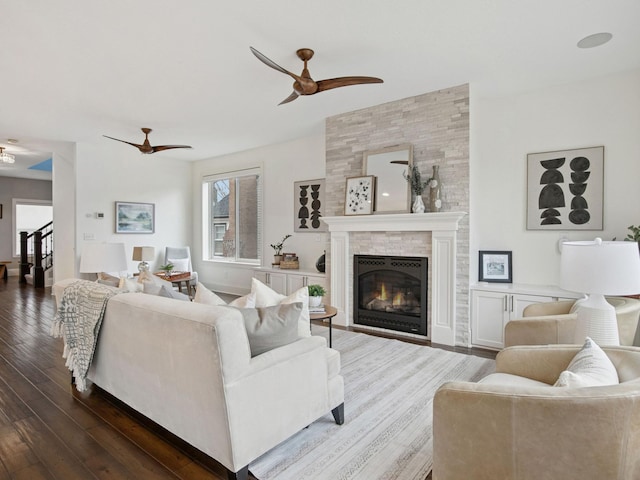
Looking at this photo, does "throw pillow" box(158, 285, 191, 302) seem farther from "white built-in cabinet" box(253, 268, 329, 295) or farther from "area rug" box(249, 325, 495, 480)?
"white built-in cabinet" box(253, 268, 329, 295)

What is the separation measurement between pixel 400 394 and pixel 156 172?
6.77 metres

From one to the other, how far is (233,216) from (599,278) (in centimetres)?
653

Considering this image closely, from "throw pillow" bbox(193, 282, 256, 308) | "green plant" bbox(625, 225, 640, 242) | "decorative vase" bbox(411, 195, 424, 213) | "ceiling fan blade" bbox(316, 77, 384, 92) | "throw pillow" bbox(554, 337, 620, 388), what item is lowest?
"throw pillow" bbox(554, 337, 620, 388)

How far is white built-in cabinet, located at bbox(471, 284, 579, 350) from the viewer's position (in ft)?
12.0

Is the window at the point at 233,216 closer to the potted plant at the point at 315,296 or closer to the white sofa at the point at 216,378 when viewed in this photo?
the potted plant at the point at 315,296

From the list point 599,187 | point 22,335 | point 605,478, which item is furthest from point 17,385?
point 599,187

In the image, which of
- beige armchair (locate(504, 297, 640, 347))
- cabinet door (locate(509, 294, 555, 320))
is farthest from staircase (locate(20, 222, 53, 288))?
beige armchair (locate(504, 297, 640, 347))

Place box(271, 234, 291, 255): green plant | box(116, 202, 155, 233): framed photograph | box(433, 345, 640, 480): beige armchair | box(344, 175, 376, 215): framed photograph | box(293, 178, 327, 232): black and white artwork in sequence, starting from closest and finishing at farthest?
box(433, 345, 640, 480): beige armchair, box(344, 175, 376, 215): framed photograph, box(293, 178, 327, 232): black and white artwork, box(271, 234, 291, 255): green plant, box(116, 202, 155, 233): framed photograph

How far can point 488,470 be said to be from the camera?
1.31 m

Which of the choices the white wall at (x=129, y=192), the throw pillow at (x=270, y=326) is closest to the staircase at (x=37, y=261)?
the white wall at (x=129, y=192)

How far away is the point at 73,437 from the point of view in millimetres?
2213

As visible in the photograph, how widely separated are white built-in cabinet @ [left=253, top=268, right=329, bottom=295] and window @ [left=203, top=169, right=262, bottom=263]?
41.8 inches

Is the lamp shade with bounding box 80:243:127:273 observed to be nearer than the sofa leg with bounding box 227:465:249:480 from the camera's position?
No

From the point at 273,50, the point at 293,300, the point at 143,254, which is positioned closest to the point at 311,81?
the point at 273,50
